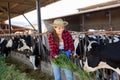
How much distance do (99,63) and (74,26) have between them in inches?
541

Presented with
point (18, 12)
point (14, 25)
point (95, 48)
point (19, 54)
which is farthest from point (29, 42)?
point (14, 25)

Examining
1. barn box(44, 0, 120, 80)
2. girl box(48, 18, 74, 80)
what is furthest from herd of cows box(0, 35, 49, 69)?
barn box(44, 0, 120, 80)

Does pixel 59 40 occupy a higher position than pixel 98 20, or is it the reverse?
pixel 98 20

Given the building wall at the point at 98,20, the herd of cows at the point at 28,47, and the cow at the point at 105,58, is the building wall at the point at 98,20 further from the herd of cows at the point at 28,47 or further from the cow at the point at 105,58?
the cow at the point at 105,58

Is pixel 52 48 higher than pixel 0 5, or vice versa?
pixel 0 5

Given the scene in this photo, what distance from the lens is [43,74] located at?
646 centimetres

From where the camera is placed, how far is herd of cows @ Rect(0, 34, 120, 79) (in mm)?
3182

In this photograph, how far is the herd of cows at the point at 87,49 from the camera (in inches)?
125

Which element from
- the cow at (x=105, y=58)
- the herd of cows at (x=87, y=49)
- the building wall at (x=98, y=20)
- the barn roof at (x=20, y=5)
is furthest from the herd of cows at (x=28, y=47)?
the building wall at (x=98, y=20)

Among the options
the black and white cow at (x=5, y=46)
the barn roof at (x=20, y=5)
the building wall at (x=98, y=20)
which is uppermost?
the barn roof at (x=20, y=5)

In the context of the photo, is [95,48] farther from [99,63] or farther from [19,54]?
[19,54]

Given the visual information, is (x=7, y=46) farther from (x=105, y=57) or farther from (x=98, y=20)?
(x=98, y=20)

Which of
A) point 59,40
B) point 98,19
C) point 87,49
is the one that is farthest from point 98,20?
point 59,40

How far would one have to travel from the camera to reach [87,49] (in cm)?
475
